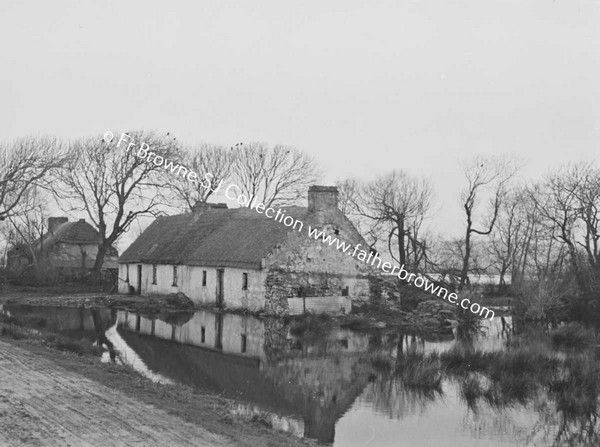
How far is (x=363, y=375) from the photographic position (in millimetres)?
16438

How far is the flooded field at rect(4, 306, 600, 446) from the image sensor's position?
39.1ft

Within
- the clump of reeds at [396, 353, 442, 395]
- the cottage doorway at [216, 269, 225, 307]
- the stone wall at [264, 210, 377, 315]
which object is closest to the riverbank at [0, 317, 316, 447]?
the clump of reeds at [396, 353, 442, 395]

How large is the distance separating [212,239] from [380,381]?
2099cm

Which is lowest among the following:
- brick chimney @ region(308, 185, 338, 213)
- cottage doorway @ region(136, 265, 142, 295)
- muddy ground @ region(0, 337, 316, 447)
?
muddy ground @ region(0, 337, 316, 447)

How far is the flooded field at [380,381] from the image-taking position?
11.9 meters

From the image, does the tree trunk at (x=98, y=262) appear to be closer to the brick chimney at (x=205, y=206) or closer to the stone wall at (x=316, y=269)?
the brick chimney at (x=205, y=206)

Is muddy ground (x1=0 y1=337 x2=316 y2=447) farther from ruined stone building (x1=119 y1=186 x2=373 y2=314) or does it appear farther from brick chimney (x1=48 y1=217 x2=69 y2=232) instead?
brick chimney (x1=48 y1=217 x2=69 y2=232)

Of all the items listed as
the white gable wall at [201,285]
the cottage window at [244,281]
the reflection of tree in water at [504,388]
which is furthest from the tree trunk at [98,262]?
the reflection of tree in water at [504,388]

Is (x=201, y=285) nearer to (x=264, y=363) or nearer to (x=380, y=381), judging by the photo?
(x=264, y=363)

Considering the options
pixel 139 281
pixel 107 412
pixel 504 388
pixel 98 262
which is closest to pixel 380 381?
pixel 504 388

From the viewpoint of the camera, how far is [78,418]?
9.96m

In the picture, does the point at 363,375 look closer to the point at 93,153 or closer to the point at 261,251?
the point at 261,251

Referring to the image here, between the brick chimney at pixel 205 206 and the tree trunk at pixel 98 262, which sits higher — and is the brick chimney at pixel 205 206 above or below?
above

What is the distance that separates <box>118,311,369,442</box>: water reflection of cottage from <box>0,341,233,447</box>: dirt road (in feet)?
7.99
